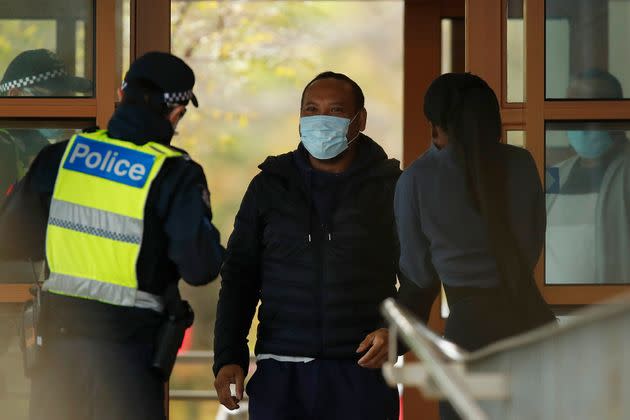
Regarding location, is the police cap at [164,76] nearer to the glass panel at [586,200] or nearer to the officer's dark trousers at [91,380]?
the officer's dark trousers at [91,380]

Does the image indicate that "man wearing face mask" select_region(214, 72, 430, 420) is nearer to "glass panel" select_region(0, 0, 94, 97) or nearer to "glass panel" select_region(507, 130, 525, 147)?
"glass panel" select_region(507, 130, 525, 147)

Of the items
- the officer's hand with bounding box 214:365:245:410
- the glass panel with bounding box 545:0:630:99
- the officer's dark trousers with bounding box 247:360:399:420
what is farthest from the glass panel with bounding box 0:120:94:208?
the glass panel with bounding box 545:0:630:99

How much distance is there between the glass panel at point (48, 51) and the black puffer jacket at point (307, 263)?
2.68ft

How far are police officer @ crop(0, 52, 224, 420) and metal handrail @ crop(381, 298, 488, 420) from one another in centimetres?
79

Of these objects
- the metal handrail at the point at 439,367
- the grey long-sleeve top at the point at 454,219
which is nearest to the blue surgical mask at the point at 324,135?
the grey long-sleeve top at the point at 454,219

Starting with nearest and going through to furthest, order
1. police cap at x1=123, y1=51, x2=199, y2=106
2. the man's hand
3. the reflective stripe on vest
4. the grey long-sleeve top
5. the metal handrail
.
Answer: the metal handrail < the reflective stripe on vest < police cap at x1=123, y1=51, x2=199, y2=106 < the grey long-sleeve top < the man's hand

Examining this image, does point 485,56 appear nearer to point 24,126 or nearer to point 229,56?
point 24,126

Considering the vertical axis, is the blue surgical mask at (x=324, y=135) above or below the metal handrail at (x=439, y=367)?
above

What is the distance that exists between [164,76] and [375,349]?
1047mm

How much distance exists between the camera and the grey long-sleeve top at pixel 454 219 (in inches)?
131

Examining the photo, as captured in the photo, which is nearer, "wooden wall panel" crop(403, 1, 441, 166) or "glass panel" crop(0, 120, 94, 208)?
"glass panel" crop(0, 120, 94, 208)

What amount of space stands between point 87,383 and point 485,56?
1973mm

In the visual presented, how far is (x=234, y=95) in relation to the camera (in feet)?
62.9

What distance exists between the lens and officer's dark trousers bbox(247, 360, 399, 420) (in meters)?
3.84
